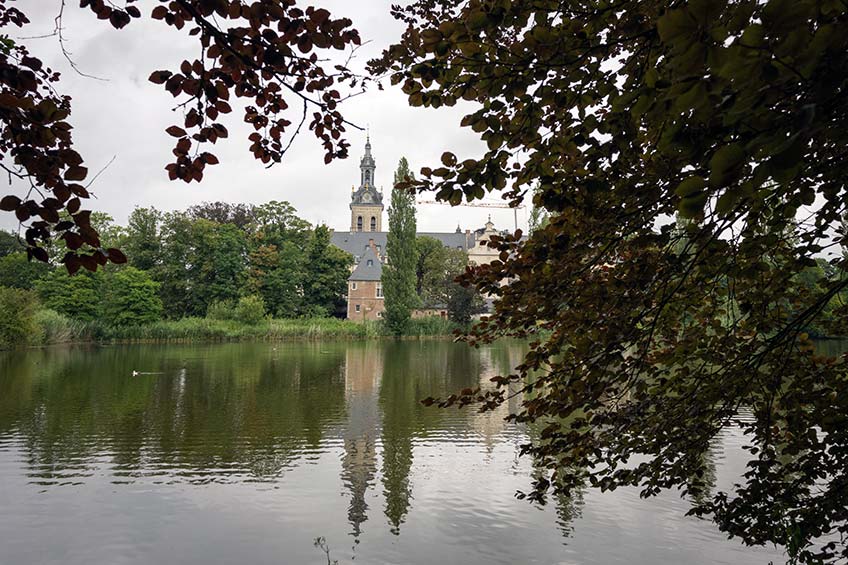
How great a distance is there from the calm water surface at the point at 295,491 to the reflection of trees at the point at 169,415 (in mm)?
61

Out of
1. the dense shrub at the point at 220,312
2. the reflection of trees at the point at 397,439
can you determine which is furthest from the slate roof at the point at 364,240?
the reflection of trees at the point at 397,439

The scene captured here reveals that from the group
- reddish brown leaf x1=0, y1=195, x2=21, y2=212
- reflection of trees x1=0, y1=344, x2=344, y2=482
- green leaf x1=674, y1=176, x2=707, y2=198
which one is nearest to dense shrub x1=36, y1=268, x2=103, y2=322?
reflection of trees x1=0, y1=344, x2=344, y2=482

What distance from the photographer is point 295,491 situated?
26.3ft

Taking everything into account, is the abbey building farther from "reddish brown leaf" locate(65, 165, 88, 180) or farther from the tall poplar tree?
"reddish brown leaf" locate(65, 165, 88, 180)

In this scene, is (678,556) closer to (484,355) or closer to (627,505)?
(627,505)

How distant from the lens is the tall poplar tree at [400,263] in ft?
155

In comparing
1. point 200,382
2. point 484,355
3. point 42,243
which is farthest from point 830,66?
point 484,355

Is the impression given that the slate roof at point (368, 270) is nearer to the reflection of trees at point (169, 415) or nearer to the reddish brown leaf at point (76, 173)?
the reflection of trees at point (169, 415)

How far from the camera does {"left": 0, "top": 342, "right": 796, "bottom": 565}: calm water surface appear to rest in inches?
245

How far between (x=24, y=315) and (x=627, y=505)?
108 feet

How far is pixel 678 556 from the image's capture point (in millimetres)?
6070

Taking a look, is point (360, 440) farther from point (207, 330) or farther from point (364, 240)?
point (364, 240)

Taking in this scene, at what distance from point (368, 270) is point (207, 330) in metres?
23.4

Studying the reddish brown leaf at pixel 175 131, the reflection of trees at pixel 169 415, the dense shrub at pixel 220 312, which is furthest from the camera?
the dense shrub at pixel 220 312
